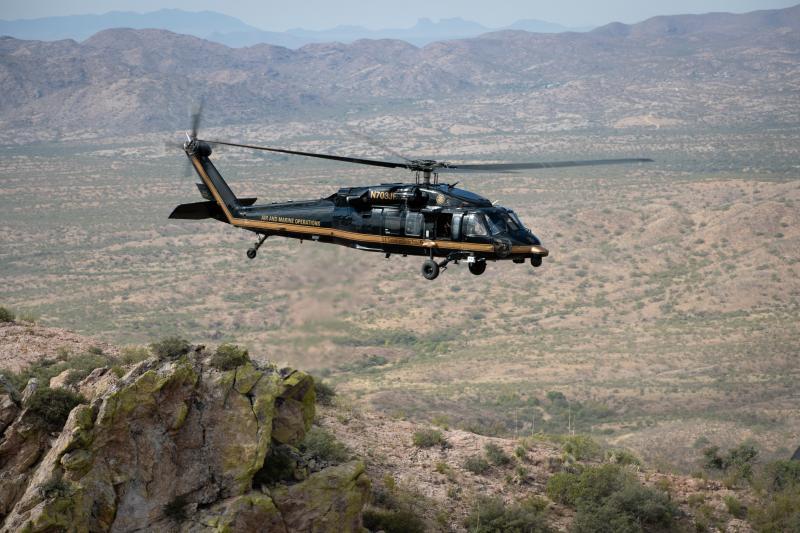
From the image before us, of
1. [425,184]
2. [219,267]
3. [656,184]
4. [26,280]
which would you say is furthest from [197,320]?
[656,184]

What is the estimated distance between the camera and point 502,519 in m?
26.7

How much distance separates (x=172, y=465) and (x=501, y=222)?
11.2m

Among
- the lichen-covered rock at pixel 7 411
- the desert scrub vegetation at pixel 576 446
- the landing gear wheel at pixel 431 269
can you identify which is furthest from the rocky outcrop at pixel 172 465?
the desert scrub vegetation at pixel 576 446

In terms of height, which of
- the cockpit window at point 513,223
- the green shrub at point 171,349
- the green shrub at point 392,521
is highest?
the cockpit window at point 513,223

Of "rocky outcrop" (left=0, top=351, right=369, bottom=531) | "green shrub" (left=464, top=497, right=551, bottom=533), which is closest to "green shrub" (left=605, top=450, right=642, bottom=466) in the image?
"green shrub" (left=464, top=497, right=551, bottom=533)

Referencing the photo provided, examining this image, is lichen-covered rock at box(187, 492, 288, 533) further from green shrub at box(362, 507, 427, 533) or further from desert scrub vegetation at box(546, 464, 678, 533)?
desert scrub vegetation at box(546, 464, 678, 533)

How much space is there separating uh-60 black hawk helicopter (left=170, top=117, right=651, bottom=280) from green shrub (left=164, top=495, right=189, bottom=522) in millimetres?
9322

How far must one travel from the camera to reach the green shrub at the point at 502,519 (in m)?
26.5

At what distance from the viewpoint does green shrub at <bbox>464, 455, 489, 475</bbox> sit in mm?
30141

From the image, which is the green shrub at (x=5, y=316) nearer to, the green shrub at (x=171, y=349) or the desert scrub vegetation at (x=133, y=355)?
the desert scrub vegetation at (x=133, y=355)

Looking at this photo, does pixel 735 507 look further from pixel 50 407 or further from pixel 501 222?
pixel 50 407

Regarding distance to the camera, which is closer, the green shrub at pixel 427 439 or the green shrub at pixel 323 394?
the green shrub at pixel 427 439

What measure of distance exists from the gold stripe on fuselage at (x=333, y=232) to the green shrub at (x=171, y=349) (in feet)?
18.4

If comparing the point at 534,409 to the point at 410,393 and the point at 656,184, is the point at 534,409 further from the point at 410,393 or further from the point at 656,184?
the point at 656,184
